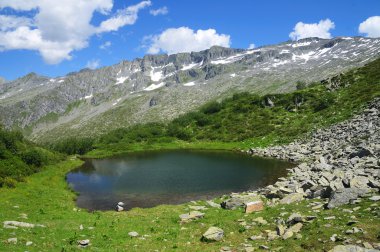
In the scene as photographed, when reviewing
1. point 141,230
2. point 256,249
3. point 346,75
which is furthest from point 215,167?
point 346,75

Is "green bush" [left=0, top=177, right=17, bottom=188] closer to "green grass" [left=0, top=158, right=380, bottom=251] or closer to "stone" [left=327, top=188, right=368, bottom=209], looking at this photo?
"green grass" [left=0, top=158, right=380, bottom=251]

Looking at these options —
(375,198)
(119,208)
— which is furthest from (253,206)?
(119,208)

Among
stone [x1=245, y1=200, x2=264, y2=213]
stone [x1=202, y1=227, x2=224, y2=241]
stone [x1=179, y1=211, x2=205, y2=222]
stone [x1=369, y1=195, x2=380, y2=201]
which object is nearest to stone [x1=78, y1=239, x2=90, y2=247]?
stone [x1=202, y1=227, x2=224, y2=241]

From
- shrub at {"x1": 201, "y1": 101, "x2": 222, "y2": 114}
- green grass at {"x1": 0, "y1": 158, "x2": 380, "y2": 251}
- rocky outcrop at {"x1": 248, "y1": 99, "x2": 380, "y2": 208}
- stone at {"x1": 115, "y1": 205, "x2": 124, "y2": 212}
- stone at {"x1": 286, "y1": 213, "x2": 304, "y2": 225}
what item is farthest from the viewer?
shrub at {"x1": 201, "y1": 101, "x2": 222, "y2": 114}

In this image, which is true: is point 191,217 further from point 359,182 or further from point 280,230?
point 359,182

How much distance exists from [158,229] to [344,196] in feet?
56.3

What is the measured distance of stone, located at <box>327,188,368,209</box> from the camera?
2948 cm

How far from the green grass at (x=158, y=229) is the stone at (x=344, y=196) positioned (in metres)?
1.37

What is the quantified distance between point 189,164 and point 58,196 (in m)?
42.8

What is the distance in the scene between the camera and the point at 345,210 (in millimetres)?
27234

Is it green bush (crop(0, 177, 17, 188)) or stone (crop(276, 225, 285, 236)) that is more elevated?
green bush (crop(0, 177, 17, 188))

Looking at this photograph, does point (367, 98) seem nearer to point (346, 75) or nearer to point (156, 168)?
point (346, 75)

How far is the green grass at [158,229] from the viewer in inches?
915

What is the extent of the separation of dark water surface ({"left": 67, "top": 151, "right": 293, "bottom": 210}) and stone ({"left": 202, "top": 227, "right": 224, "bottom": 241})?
24.1m
